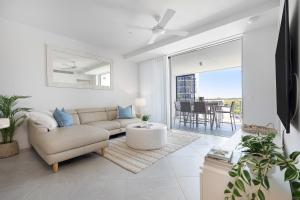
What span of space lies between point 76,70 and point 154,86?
2.42 meters

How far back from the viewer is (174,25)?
3146mm

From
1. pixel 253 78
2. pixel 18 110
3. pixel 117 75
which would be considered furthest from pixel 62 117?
pixel 253 78

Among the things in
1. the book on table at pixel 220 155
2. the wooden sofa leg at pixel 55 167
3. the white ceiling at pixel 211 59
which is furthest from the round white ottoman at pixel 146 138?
the white ceiling at pixel 211 59

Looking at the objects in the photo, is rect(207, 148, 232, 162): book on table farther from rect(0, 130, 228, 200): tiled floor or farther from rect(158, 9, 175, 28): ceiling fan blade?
rect(158, 9, 175, 28): ceiling fan blade

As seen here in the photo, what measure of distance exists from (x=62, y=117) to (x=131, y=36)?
2.42m

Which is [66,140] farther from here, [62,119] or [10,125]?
[10,125]

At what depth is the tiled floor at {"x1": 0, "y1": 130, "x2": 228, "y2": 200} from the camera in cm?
162

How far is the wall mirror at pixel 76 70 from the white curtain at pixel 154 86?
130 centimetres

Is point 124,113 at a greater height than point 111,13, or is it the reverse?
point 111,13

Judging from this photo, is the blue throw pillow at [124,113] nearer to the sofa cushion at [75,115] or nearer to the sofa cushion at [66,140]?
the sofa cushion at [75,115]

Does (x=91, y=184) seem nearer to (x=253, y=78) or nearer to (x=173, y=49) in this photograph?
(x=253, y=78)

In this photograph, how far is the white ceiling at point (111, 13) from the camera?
93.9 inches

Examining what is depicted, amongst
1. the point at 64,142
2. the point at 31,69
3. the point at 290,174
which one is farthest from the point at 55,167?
the point at 290,174

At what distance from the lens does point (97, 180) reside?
1892 millimetres
